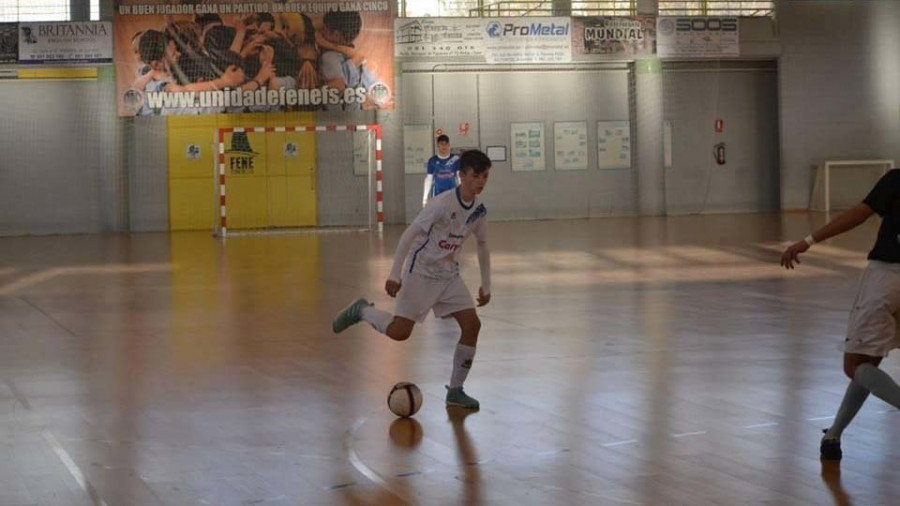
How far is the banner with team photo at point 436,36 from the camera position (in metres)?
32.4

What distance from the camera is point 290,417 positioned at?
870 centimetres

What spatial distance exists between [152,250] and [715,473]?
19.9m

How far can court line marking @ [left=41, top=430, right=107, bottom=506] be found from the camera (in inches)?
260

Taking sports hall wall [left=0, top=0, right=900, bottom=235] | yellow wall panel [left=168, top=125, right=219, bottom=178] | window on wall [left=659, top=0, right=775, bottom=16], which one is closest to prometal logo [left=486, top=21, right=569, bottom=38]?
sports hall wall [left=0, top=0, right=900, bottom=235]

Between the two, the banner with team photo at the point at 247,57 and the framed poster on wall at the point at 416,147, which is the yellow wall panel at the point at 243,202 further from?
the framed poster on wall at the point at 416,147

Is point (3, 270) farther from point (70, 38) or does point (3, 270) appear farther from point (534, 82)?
point (534, 82)

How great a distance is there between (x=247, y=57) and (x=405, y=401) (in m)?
23.3

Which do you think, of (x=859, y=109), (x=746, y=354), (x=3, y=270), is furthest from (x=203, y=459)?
(x=859, y=109)

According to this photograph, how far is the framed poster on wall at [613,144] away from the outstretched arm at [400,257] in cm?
2669

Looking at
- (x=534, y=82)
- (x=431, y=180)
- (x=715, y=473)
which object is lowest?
(x=715, y=473)

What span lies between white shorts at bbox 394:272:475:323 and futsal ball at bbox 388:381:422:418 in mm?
501

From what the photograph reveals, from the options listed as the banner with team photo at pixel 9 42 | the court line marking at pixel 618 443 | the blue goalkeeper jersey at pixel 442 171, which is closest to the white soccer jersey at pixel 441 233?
the court line marking at pixel 618 443

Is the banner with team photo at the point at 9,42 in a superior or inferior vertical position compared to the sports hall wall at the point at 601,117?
superior

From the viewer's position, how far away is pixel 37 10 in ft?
104
